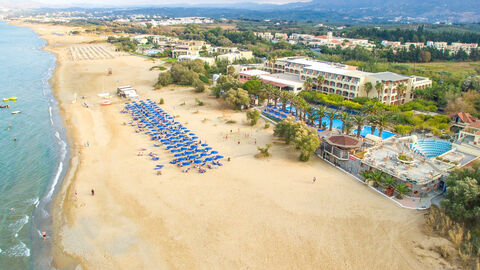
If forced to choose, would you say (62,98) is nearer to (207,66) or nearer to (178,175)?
(207,66)

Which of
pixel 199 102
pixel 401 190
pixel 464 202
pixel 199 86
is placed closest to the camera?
pixel 464 202

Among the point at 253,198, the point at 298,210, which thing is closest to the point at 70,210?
the point at 253,198

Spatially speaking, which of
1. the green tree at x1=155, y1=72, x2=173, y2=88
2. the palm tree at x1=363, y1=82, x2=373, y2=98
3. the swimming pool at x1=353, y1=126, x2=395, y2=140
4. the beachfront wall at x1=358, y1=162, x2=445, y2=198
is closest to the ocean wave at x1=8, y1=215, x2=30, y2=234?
the beachfront wall at x1=358, y1=162, x2=445, y2=198

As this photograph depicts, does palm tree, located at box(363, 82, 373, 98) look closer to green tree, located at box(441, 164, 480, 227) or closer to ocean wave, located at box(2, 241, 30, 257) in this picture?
green tree, located at box(441, 164, 480, 227)

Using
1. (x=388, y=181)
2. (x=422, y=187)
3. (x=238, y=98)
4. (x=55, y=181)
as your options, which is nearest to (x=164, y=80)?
(x=238, y=98)

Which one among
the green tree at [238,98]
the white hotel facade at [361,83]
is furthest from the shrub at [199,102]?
the white hotel facade at [361,83]

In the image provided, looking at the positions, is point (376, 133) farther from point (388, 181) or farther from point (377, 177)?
point (388, 181)
